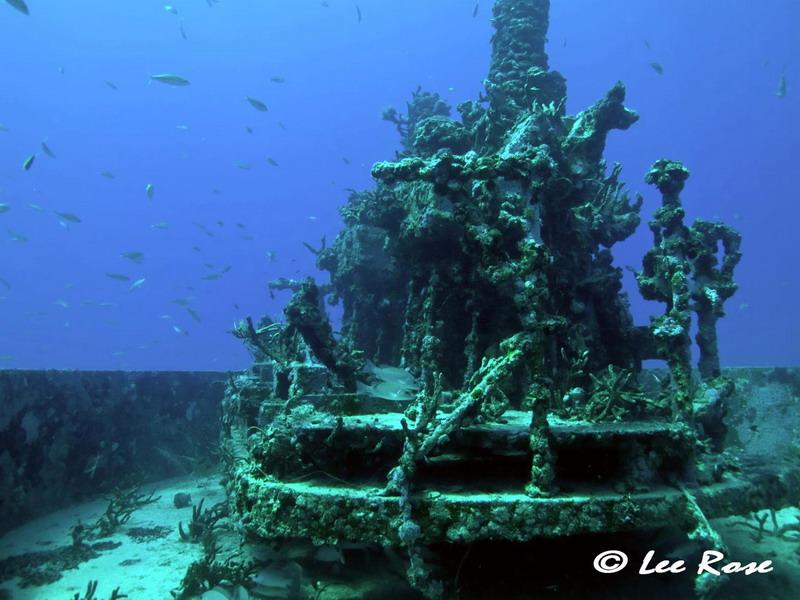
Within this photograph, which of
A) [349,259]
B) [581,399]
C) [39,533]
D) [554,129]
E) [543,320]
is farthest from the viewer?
[349,259]

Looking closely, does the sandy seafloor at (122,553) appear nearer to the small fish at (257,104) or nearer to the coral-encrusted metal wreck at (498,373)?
the coral-encrusted metal wreck at (498,373)

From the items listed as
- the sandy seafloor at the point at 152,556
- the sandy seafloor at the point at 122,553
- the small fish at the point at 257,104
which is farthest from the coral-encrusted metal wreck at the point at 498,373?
the small fish at the point at 257,104

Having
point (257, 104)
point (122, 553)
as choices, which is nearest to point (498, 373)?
point (122, 553)

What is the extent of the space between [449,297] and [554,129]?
583cm

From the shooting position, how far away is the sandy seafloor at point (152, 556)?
20.0 ft

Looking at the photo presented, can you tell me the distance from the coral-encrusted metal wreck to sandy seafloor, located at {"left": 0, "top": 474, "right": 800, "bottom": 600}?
100 centimetres

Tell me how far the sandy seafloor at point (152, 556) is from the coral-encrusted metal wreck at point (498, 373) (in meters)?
1.00

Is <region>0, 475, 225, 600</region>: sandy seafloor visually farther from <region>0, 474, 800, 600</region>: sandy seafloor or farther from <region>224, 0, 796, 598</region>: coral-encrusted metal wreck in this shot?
<region>224, 0, 796, 598</region>: coral-encrusted metal wreck

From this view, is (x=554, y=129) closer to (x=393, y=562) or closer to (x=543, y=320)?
(x=543, y=320)

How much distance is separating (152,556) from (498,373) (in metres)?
6.84

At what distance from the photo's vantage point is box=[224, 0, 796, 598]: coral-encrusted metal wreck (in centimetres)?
508

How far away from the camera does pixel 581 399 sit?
8234 millimetres

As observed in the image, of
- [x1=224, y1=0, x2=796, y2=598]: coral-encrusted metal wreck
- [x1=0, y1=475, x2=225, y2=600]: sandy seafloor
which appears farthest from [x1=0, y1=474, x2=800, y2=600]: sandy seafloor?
[x1=224, y1=0, x2=796, y2=598]: coral-encrusted metal wreck

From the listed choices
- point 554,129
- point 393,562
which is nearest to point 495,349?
point 393,562
